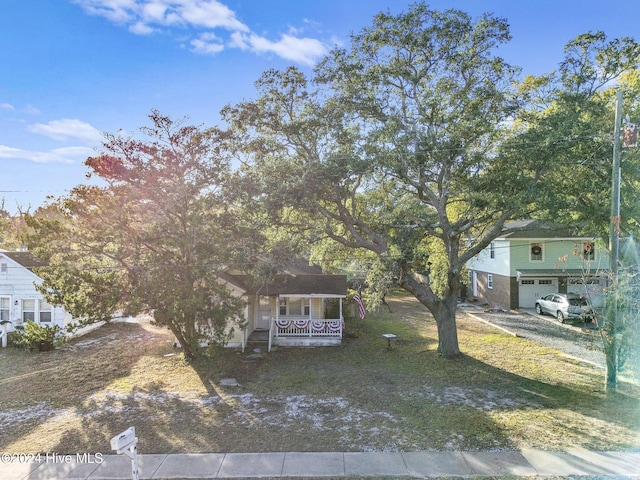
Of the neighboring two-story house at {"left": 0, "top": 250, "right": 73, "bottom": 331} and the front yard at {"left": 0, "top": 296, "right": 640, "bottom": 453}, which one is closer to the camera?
the front yard at {"left": 0, "top": 296, "right": 640, "bottom": 453}

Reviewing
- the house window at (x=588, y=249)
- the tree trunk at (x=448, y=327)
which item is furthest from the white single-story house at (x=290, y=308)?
the house window at (x=588, y=249)

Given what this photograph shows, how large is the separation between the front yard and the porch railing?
1130 mm

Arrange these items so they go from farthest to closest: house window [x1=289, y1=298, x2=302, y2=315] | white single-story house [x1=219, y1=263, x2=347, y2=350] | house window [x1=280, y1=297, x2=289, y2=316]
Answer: house window [x1=289, y1=298, x2=302, y2=315] → house window [x1=280, y1=297, x2=289, y2=316] → white single-story house [x1=219, y1=263, x2=347, y2=350]

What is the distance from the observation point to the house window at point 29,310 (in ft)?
62.8

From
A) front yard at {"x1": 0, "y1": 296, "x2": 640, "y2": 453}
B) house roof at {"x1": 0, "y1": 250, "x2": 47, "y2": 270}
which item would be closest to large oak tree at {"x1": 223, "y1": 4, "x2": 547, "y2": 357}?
front yard at {"x1": 0, "y1": 296, "x2": 640, "y2": 453}

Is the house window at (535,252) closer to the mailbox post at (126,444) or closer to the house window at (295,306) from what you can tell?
the house window at (295,306)

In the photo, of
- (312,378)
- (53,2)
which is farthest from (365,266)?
(53,2)

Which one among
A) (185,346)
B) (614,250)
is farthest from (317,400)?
(614,250)

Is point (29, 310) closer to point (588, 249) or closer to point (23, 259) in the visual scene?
point (23, 259)

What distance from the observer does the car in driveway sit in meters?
20.8

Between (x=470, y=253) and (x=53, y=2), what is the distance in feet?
48.4

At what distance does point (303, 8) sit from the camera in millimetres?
11523

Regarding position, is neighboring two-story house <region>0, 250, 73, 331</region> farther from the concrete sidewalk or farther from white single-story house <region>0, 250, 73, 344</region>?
the concrete sidewalk

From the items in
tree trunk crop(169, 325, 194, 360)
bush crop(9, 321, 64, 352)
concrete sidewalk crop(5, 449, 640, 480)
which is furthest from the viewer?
bush crop(9, 321, 64, 352)
